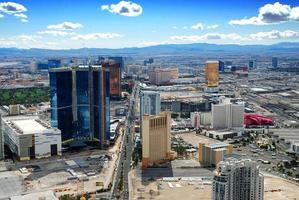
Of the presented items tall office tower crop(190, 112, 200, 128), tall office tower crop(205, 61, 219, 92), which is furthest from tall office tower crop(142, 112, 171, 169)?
tall office tower crop(205, 61, 219, 92)

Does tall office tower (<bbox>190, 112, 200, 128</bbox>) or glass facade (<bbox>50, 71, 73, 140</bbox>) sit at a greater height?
glass facade (<bbox>50, 71, 73, 140</bbox>)

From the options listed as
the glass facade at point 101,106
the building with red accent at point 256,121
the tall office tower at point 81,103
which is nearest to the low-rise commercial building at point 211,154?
the glass facade at point 101,106

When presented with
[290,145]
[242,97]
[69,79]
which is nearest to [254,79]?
[242,97]

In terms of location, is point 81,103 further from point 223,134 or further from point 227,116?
point 227,116

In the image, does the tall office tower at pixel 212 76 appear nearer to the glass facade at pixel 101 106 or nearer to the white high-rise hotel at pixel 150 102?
the white high-rise hotel at pixel 150 102

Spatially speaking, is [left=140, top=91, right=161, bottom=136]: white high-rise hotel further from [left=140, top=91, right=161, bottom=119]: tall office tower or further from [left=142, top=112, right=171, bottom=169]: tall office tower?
[left=142, top=112, right=171, bottom=169]: tall office tower

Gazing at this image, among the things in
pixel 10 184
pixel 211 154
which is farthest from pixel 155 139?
pixel 10 184

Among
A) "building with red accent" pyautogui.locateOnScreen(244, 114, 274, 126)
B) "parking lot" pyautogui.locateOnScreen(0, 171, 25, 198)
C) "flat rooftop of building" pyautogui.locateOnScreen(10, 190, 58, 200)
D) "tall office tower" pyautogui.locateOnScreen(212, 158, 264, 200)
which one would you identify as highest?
"tall office tower" pyautogui.locateOnScreen(212, 158, 264, 200)
